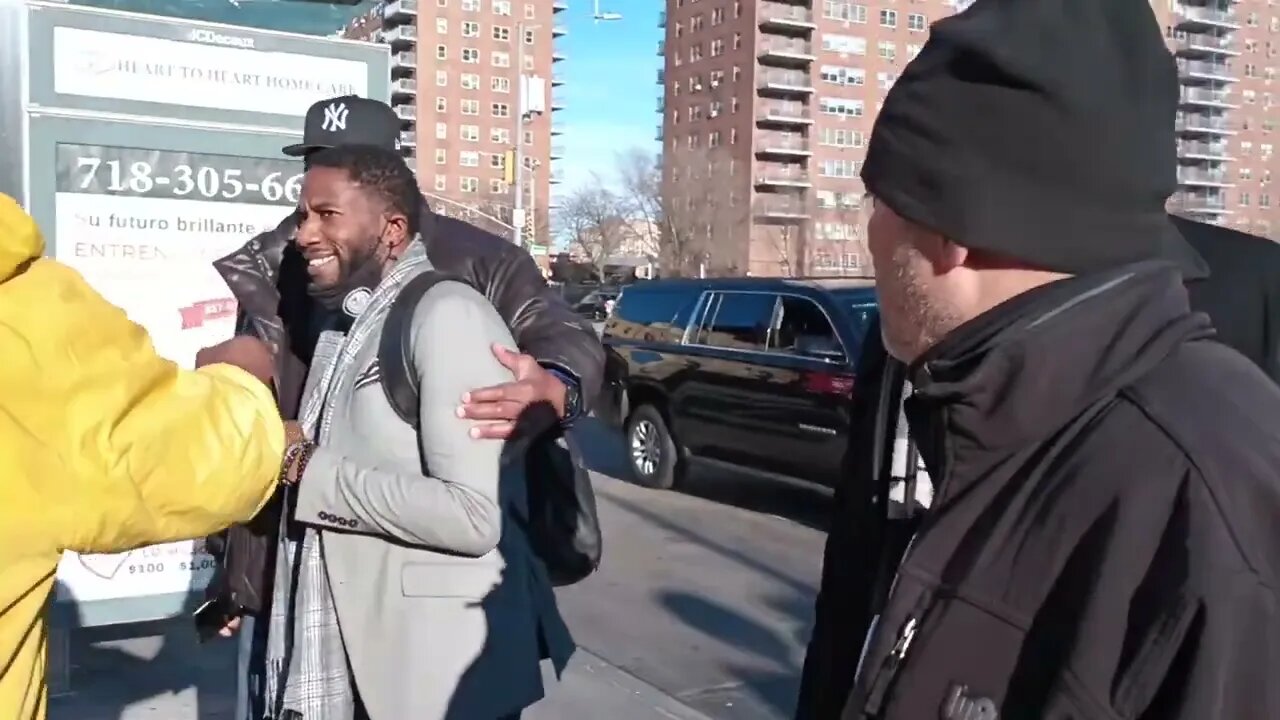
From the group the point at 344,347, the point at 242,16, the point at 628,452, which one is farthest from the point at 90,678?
the point at 628,452

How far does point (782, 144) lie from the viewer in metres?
90.1

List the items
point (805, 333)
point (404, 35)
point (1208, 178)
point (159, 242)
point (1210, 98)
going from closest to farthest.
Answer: point (159, 242), point (805, 333), point (1210, 98), point (404, 35), point (1208, 178)

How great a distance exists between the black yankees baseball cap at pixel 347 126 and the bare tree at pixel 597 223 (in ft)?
261

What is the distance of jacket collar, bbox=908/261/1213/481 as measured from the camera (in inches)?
46.4

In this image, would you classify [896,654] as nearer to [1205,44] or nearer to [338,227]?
[338,227]

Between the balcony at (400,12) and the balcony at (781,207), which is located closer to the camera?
the balcony at (781,207)

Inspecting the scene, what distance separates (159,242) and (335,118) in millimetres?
1964

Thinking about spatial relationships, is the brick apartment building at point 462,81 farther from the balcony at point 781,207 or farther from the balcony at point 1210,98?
the balcony at point 1210,98

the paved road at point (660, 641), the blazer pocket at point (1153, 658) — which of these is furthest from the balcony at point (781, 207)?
the blazer pocket at point (1153, 658)

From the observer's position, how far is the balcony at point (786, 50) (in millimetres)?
88375

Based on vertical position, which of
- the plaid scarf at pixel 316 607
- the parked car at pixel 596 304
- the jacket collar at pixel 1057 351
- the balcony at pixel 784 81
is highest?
the balcony at pixel 784 81

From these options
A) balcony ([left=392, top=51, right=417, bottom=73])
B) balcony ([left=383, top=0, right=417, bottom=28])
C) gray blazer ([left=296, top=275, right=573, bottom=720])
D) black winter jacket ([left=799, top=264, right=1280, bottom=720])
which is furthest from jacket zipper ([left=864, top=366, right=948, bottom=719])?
balcony ([left=383, top=0, right=417, bottom=28])

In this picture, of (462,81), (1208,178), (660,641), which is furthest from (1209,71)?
(660,641)

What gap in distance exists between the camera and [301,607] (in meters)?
2.60
